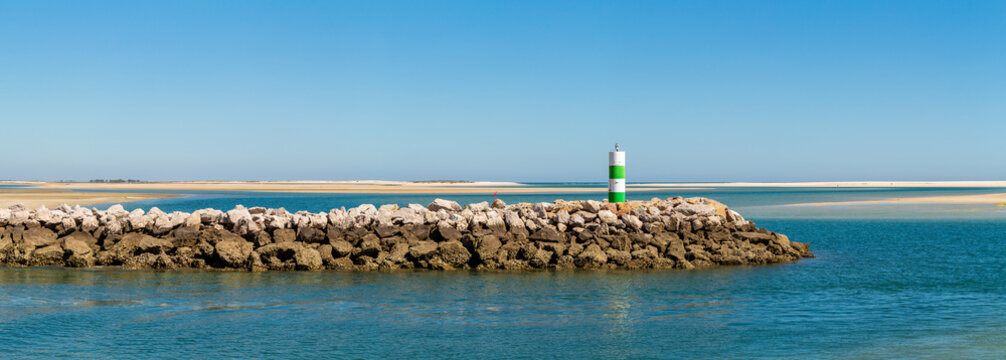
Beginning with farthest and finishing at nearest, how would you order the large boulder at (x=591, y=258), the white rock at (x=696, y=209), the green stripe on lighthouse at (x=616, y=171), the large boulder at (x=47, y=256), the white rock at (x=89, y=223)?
the green stripe on lighthouse at (x=616, y=171) < the white rock at (x=696, y=209) < the white rock at (x=89, y=223) < the large boulder at (x=47, y=256) < the large boulder at (x=591, y=258)

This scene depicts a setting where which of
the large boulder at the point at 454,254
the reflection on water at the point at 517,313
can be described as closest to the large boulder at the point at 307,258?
the reflection on water at the point at 517,313

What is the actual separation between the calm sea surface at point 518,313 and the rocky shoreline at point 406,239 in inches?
37.6

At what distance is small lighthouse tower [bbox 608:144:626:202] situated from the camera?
73.0 feet

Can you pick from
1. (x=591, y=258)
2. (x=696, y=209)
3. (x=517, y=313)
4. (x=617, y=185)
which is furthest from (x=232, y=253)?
(x=696, y=209)

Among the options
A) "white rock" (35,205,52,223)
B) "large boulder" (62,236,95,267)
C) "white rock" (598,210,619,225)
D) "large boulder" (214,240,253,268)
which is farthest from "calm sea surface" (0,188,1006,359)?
"white rock" (35,205,52,223)

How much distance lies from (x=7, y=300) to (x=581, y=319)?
31.0 feet

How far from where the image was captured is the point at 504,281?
53.8ft

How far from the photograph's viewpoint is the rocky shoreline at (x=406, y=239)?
1848 centimetres

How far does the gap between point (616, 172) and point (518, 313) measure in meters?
10.2

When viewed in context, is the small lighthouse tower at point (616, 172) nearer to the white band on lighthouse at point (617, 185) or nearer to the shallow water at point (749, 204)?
the white band on lighthouse at point (617, 185)

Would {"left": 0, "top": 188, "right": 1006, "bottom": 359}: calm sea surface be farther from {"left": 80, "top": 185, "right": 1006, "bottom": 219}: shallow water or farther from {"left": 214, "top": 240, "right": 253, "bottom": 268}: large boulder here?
{"left": 80, "top": 185, "right": 1006, "bottom": 219}: shallow water

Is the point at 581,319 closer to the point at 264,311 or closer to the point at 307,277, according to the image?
the point at 264,311

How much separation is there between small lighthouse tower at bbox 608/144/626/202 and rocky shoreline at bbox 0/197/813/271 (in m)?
1.05

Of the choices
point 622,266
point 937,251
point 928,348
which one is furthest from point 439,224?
point 937,251
